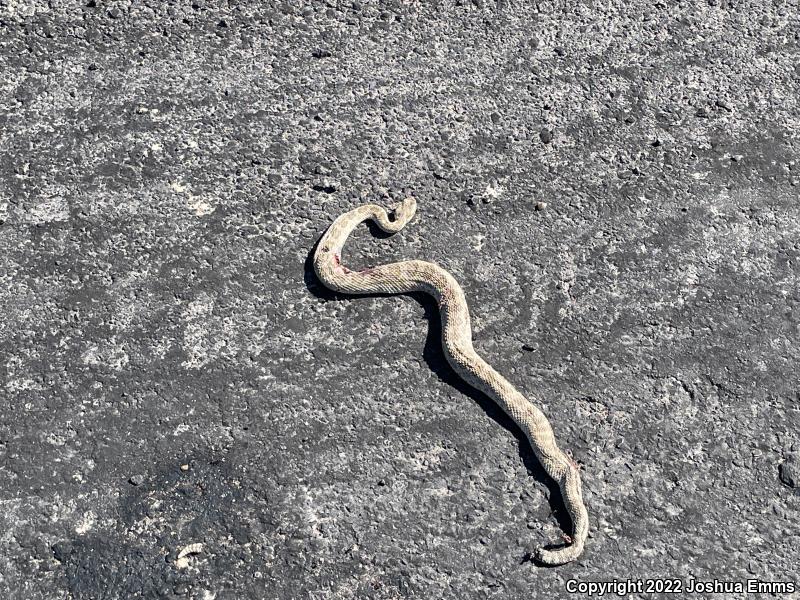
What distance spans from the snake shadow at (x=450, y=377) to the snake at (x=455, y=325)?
0.04 m

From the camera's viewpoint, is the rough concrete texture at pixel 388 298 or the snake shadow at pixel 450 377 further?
the snake shadow at pixel 450 377

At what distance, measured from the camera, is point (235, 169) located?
17.7 ft

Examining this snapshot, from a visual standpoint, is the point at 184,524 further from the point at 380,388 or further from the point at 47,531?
the point at 380,388

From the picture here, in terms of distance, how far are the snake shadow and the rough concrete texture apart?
0.02 m

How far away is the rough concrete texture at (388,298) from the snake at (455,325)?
0.10 metres

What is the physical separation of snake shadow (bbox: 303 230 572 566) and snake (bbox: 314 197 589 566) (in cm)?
4

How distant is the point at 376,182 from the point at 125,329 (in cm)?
200

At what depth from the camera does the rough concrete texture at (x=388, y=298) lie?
4.30 meters

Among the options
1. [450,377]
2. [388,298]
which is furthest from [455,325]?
[388,298]

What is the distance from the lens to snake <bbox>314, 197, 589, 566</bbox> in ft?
14.2

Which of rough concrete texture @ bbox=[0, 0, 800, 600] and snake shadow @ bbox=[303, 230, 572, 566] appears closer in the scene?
rough concrete texture @ bbox=[0, 0, 800, 600]

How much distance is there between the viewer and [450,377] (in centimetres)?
482

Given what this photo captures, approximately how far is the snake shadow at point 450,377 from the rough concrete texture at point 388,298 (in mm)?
22

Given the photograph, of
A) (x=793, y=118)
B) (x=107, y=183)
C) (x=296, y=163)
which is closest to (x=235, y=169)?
(x=296, y=163)
